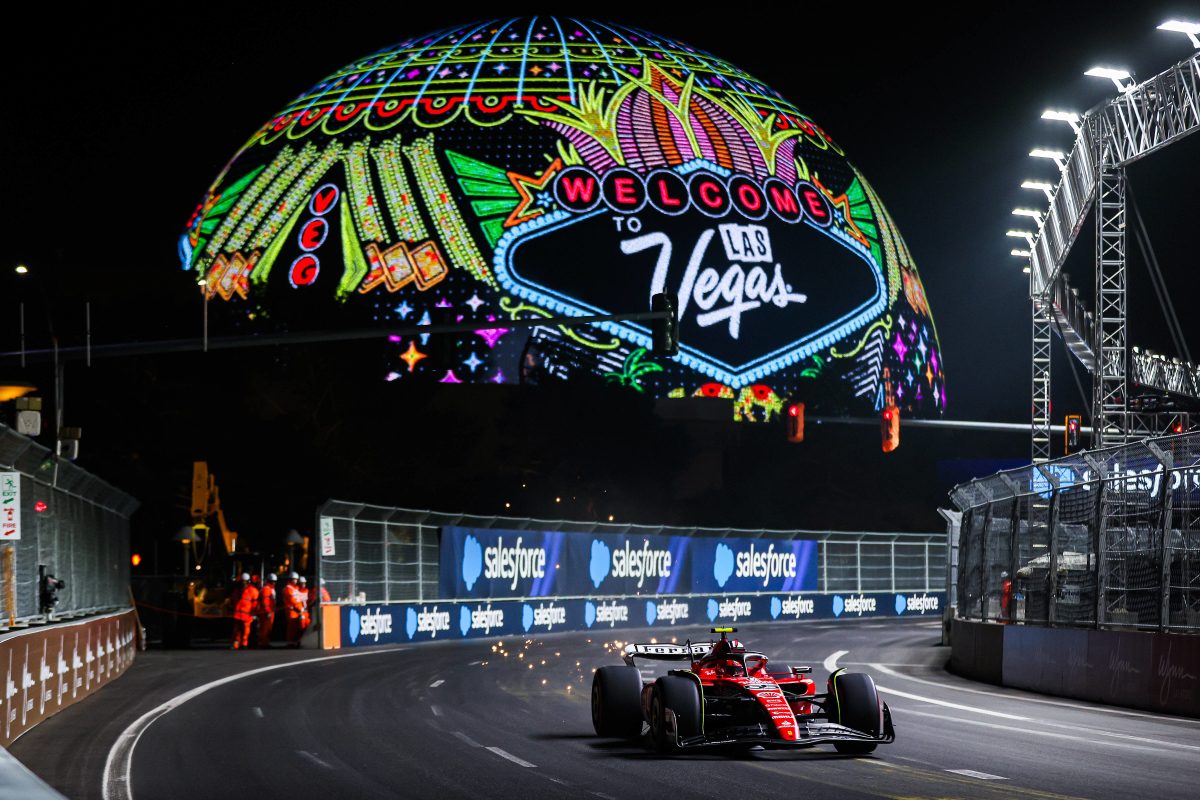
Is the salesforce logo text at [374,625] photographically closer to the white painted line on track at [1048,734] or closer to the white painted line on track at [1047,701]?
the white painted line on track at [1047,701]

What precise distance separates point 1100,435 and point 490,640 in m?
13.8

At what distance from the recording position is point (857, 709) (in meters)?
14.1

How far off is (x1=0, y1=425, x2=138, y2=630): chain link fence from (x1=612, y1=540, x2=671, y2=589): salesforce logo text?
17.9 m

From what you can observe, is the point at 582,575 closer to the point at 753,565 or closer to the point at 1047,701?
the point at 753,565

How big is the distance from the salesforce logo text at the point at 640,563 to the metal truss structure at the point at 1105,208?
1114 cm

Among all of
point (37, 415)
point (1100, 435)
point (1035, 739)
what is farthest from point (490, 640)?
point (1035, 739)

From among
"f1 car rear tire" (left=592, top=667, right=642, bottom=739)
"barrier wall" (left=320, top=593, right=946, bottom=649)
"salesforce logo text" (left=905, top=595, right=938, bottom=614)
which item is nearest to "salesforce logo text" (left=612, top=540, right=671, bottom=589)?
"barrier wall" (left=320, top=593, right=946, bottom=649)

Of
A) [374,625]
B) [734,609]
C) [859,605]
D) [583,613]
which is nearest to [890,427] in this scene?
[859,605]

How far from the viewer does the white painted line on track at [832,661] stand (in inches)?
1122

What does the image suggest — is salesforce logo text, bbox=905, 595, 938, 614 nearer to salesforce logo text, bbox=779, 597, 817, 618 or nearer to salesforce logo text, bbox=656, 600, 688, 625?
salesforce logo text, bbox=779, 597, 817, 618

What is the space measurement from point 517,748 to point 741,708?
6.37 ft

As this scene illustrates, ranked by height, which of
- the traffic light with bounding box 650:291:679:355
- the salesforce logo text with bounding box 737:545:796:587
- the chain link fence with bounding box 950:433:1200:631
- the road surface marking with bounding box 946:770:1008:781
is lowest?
the salesforce logo text with bounding box 737:545:796:587

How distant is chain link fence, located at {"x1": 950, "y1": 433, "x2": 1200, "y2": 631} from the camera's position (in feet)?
62.9

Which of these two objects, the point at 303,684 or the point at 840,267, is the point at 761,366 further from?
the point at 303,684
